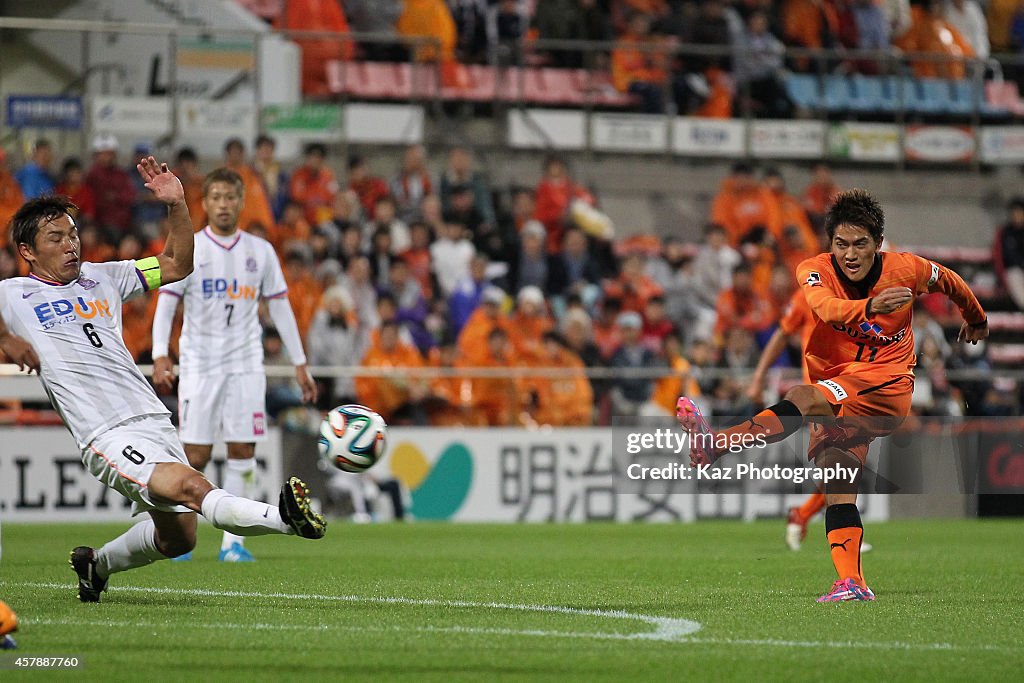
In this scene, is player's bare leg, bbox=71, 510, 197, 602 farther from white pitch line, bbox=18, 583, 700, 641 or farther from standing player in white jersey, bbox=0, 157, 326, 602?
white pitch line, bbox=18, 583, 700, 641

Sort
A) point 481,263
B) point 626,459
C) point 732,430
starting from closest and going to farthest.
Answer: point 732,430, point 626,459, point 481,263

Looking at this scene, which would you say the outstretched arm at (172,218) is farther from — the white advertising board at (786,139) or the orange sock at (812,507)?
the white advertising board at (786,139)

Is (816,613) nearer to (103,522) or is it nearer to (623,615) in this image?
(623,615)

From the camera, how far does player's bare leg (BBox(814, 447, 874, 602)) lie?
320 inches

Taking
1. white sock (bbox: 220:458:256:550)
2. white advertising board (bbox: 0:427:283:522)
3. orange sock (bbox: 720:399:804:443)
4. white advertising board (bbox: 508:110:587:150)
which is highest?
white advertising board (bbox: 508:110:587:150)

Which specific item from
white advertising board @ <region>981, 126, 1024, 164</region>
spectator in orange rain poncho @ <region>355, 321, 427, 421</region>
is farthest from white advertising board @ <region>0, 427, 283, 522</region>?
white advertising board @ <region>981, 126, 1024, 164</region>

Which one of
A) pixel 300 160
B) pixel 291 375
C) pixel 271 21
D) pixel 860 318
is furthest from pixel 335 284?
pixel 860 318

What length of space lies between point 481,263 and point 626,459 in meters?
3.16

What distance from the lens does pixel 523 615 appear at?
7484 mm

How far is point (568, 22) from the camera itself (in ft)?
73.7

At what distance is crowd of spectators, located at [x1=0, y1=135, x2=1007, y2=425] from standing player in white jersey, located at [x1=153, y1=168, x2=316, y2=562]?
13.7 ft

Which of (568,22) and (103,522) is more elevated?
(568,22)

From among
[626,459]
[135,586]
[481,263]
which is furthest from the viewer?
[481,263]

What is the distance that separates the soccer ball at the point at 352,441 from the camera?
7129mm
